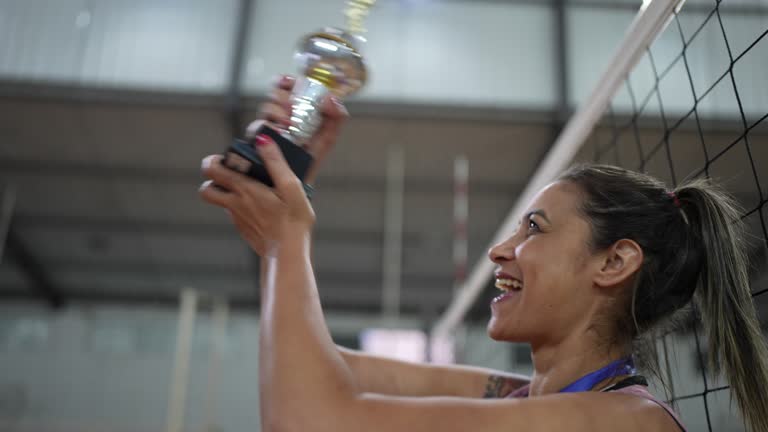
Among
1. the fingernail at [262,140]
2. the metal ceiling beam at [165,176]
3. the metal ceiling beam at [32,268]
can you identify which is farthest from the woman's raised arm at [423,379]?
the metal ceiling beam at [32,268]

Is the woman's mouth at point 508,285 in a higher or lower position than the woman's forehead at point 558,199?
lower

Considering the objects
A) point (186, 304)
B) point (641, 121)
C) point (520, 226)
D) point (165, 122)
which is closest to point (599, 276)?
point (520, 226)

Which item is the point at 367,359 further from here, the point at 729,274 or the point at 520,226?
the point at 729,274

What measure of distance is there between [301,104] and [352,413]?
1.40 ft

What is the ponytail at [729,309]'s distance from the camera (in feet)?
2.95

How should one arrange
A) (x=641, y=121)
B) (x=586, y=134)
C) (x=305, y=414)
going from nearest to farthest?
(x=305, y=414) → (x=586, y=134) → (x=641, y=121)

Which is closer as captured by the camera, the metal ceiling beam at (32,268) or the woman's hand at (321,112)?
the woman's hand at (321,112)

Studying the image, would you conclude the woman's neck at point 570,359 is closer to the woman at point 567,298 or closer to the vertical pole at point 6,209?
the woman at point 567,298

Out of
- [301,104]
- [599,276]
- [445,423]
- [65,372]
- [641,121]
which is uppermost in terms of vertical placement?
[641,121]

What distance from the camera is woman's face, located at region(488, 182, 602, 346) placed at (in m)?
0.98

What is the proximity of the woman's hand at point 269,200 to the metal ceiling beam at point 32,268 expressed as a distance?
25.7ft

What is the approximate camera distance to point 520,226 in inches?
42.3

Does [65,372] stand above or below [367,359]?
below

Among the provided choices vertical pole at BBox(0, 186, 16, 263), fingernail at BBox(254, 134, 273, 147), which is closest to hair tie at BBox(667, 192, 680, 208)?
fingernail at BBox(254, 134, 273, 147)
